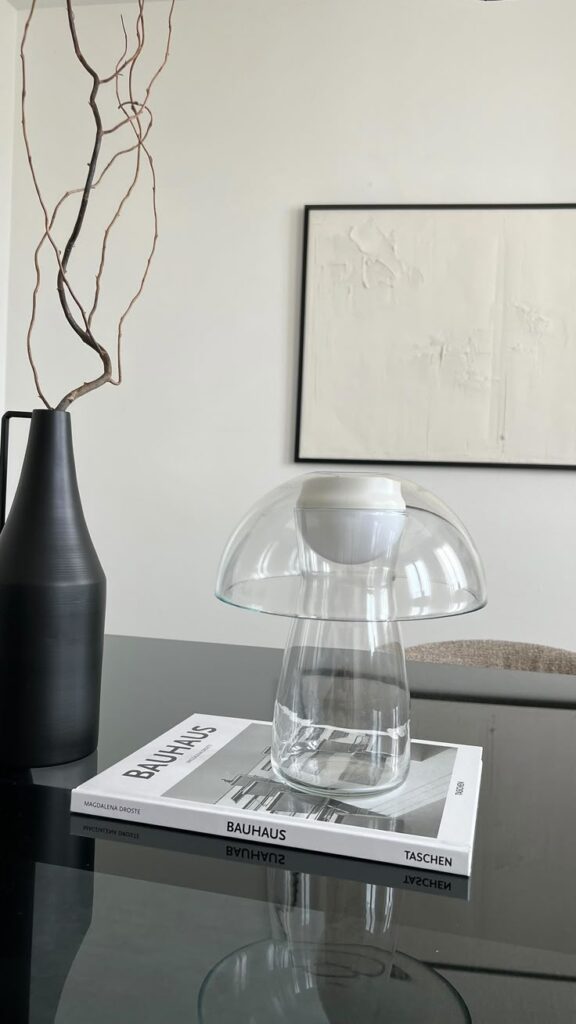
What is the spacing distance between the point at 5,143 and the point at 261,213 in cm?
93

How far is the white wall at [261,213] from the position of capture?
250cm

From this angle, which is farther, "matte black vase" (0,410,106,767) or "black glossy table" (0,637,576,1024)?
"matte black vase" (0,410,106,767)

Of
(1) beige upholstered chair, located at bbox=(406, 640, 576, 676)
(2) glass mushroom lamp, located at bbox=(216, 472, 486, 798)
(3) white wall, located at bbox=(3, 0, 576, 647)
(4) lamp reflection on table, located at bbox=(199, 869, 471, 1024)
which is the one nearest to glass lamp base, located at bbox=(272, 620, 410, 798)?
(2) glass mushroom lamp, located at bbox=(216, 472, 486, 798)

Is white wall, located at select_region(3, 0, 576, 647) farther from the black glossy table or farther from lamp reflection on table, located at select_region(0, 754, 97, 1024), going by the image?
lamp reflection on table, located at select_region(0, 754, 97, 1024)

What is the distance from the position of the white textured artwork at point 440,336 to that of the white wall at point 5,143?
1058mm

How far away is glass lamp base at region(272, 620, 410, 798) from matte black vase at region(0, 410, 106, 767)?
187 millimetres

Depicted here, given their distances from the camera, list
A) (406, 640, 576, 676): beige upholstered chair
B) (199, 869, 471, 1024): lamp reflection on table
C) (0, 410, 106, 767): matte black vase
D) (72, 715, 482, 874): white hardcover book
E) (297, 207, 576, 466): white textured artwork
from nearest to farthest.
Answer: (199, 869, 471, 1024): lamp reflection on table
(72, 715, 482, 874): white hardcover book
(0, 410, 106, 767): matte black vase
(406, 640, 576, 676): beige upholstered chair
(297, 207, 576, 466): white textured artwork

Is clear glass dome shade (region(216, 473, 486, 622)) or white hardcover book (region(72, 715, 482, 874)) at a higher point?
clear glass dome shade (region(216, 473, 486, 622))

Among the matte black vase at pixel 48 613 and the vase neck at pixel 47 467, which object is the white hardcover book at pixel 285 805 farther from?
the vase neck at pixel 47 467

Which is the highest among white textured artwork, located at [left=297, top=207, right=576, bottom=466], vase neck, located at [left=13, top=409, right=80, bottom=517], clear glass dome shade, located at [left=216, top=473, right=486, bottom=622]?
white textured artwork, located at [left=297, top=207, right=576, bottom=466]

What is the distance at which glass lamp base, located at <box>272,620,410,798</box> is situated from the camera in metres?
0.61

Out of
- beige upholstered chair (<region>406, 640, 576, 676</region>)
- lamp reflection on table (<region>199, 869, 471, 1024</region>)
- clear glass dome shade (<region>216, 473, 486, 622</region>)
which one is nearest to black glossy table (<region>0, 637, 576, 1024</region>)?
lamp reflection on table (<region>199, 869, 471, 1024</region>)

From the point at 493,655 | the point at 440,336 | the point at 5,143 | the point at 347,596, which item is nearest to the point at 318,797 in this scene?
the point at 347,596

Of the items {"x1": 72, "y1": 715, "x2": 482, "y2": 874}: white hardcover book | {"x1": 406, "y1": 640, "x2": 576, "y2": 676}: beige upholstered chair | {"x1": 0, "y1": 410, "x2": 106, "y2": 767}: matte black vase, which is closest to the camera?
{"x1": 72, "y1": 715, "x2": 482, "y2": 874}: white hardcover book
